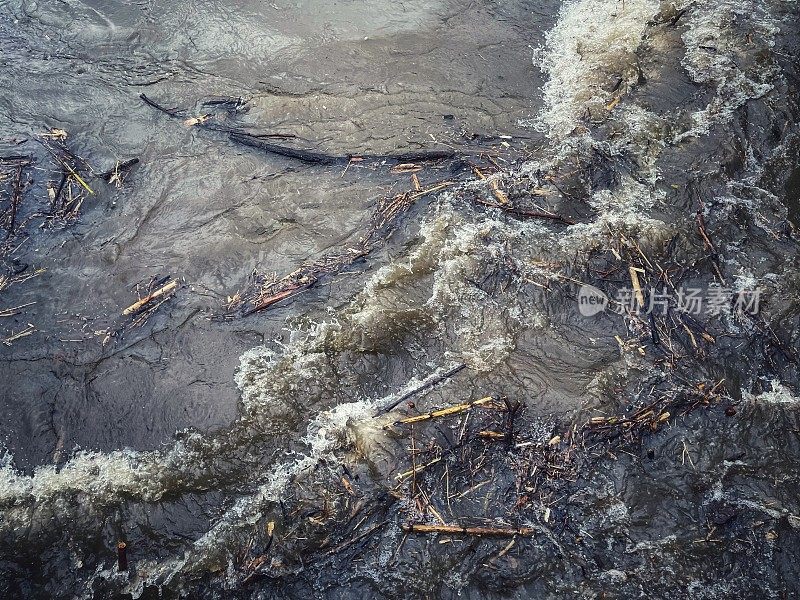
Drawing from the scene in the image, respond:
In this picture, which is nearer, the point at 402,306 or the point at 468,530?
the point at 468,530

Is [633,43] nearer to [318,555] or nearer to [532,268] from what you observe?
[532,268]

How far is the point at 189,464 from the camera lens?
442 cm

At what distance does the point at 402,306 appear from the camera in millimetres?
5156

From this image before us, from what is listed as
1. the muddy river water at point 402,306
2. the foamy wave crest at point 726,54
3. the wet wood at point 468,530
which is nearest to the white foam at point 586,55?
the muddy river water at point 402,306

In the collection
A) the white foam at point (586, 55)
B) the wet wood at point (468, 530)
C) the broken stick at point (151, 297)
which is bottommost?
the wet wood at point (468, 530)

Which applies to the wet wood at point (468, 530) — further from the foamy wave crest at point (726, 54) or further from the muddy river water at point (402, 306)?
the foamy wave crest at point (726, 54)

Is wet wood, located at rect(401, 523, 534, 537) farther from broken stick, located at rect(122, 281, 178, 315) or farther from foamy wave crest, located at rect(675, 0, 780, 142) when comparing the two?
foamy wave crest, located at rect(675, 0, 780, 142)

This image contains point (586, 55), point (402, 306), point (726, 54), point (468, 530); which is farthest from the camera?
point (586, 55)

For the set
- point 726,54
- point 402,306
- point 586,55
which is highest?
point 726,54

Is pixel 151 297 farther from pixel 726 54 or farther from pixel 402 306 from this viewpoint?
pixel 726 54

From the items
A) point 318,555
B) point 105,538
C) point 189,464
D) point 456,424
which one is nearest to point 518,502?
point 456,424

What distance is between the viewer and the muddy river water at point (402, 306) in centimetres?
399

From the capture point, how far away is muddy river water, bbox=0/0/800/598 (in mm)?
3986

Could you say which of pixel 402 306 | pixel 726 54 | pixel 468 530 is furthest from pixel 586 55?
pixel 468 530
